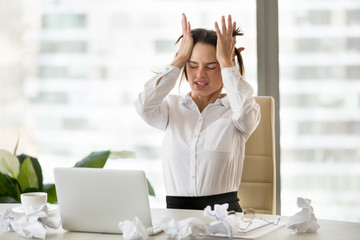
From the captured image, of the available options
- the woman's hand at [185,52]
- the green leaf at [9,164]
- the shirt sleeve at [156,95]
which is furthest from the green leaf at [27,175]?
the woman's hand at [185,52]

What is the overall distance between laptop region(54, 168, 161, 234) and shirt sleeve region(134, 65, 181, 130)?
788mm

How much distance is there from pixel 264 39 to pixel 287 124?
0.50 meters

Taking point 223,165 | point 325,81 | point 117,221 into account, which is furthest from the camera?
point 325,81

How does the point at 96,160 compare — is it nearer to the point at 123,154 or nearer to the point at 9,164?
the point at 123,154

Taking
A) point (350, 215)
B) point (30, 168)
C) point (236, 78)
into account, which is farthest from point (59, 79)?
point (350, 215)

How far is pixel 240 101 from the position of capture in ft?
7.51

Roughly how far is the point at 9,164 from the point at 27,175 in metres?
0.12

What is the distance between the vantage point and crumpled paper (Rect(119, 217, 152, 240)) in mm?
1456

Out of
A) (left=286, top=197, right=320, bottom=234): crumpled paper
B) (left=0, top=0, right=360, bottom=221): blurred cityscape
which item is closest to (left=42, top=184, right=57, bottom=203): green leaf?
(left=0, top=0, right=360, bottom=221): blurred cityscape

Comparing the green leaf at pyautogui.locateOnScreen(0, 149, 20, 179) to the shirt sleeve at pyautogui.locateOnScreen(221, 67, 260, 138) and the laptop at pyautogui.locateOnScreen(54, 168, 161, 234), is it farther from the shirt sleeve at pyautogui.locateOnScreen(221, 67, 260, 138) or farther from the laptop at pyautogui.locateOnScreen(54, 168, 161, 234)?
the laptop at pyautogui.locateOnScreen(54, 168, 161, 234)

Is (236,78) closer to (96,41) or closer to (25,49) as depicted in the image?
(96,41)

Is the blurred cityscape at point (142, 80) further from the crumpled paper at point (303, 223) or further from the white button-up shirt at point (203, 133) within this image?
the crumpled paper at point (303, 223)

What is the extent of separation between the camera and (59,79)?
137 inches

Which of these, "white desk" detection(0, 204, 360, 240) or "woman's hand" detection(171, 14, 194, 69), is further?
"woman's hand" detection(171, 14, 194, 69)
